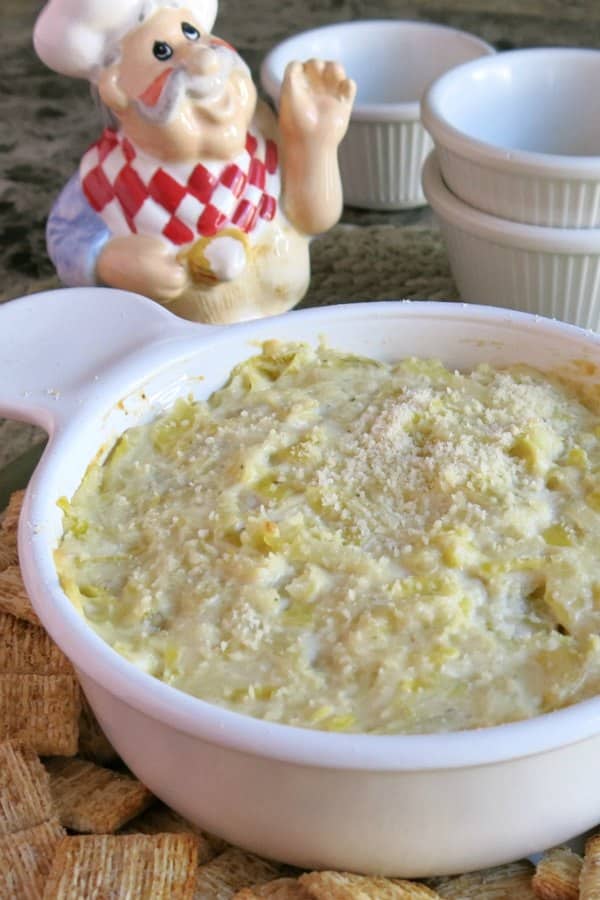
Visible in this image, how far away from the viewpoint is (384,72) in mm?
2332

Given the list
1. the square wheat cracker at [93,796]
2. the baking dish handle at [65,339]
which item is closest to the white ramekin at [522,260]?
the baking dish handle at [65,339]

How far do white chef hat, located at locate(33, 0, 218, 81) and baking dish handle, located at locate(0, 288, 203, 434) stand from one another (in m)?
0.31

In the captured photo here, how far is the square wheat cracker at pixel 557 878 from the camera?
1.03m

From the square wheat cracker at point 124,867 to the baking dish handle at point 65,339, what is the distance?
0.45m

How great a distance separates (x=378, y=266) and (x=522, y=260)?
0.47 metres

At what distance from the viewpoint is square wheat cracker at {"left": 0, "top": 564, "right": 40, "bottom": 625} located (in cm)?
134

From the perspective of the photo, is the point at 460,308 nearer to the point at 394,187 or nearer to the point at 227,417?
the point at 227,417

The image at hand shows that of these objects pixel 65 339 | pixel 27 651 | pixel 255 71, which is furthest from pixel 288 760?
pixel 255 71

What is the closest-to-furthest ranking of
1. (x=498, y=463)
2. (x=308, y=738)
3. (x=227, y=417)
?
(x=308, y=738), (x=498, y=463), (x=227, y=417)

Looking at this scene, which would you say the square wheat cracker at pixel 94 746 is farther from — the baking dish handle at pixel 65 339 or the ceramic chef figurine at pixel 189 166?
the ceramic chef figurine at pixel 189 166

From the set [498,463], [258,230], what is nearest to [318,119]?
[258,230]

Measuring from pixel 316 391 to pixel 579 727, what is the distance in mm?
596

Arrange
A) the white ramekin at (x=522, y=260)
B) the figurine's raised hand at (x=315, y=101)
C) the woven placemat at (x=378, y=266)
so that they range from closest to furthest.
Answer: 1. the figurine's raised hand at (x=315, y=101)
2. the white ramekin at (x=522, y=260)
3. the woven placemat at (x=378, y=266)

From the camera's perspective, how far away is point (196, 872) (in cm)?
105
